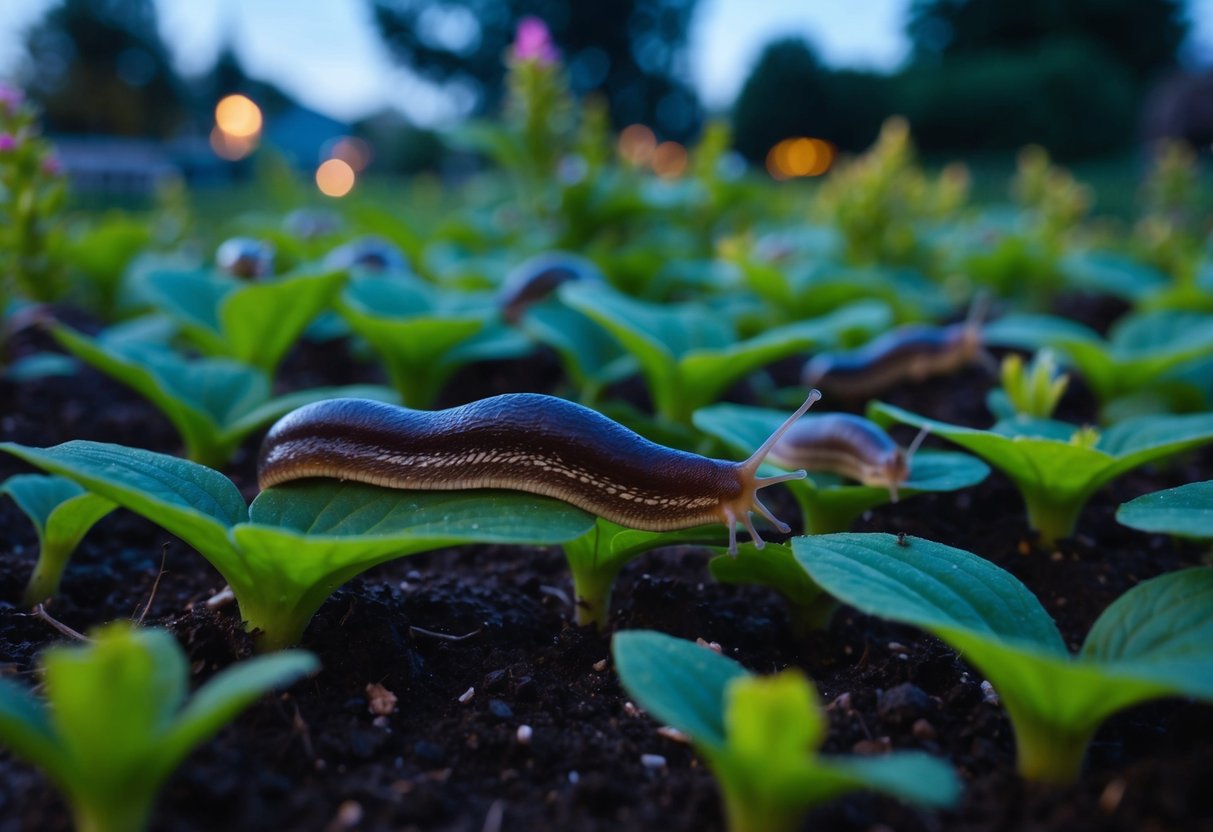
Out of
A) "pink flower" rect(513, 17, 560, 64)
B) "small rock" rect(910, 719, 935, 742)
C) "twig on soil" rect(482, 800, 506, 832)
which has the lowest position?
"twig on soil" rect(482, 800, 506, 832)

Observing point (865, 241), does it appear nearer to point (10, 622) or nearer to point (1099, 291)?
point (1099, 291)

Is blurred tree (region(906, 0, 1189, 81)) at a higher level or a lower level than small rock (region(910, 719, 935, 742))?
higher

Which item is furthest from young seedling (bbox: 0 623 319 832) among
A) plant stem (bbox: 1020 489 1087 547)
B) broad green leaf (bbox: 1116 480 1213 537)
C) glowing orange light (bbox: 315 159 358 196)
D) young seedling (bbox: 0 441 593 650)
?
glowing orange light (bbox: 315 159 358 196)

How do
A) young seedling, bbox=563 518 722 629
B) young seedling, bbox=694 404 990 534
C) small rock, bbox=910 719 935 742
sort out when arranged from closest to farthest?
small rock, bbox=910 719 935 742 < young seedling, bbox=563 518 722 629 < young seedling, bbox=694 404 990 534

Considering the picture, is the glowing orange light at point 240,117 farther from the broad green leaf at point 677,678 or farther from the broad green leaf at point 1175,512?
the broad green leaf at point 1175,512

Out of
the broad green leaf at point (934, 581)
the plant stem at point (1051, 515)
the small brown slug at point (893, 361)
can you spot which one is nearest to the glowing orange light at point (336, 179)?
the small brown slug at point (893, 361)

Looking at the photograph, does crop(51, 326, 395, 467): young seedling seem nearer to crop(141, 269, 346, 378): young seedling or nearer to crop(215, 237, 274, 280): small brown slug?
crop(141, 269, 346, 378): young seedling

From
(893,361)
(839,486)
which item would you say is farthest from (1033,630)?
(893,361)
